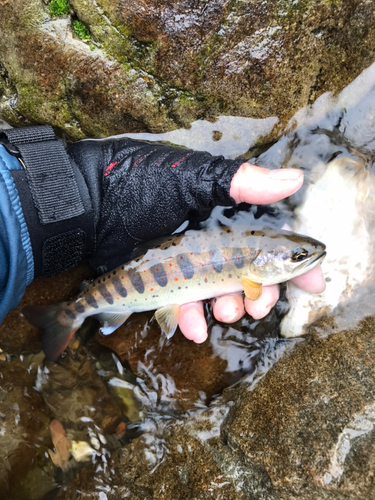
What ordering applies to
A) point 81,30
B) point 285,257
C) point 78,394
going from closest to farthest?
point 81,30
point 285,257
point 78,394

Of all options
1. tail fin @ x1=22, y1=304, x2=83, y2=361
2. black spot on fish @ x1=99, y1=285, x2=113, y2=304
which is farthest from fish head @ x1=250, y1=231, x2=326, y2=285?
tail fin @ x1=22, y1=304, x2=83, y2=361

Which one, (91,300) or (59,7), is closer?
(59,7)

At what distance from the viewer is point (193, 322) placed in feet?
10.1

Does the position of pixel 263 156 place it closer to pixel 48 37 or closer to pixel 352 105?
pixel 352 105

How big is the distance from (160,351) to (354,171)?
244cm

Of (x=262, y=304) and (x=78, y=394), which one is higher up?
(x=262, y=304)

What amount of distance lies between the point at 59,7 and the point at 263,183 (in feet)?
6.78

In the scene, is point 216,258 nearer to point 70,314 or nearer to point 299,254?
point 299,254

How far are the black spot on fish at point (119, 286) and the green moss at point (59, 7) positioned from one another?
6.98 feet

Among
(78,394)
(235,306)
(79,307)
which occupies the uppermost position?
(235,306)

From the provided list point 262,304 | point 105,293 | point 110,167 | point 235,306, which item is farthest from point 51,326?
point 262,304

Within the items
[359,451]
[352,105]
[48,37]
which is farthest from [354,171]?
[48,37]

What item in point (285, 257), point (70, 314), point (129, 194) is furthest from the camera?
point (70, 314)

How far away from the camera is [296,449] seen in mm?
2322
